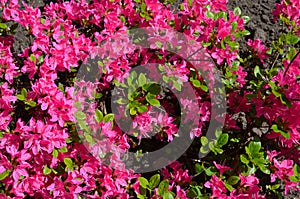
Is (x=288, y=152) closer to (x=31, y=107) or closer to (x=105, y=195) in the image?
(x=105, y=195)

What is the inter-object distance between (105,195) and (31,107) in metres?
0.53

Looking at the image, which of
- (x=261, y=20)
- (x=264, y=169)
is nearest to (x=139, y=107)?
(x=264, y=169)

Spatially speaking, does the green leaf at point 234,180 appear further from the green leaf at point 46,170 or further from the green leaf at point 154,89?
the green leaf at point 46,170

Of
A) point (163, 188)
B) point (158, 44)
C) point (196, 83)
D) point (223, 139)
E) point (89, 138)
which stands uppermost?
point (158, 44)

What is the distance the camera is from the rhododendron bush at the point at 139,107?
6.26ft

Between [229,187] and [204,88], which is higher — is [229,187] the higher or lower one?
the lower one

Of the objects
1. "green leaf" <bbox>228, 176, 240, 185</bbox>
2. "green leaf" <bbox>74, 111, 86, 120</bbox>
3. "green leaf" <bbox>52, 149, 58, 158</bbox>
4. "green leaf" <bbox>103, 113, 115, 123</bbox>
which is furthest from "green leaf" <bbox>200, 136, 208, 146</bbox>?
"green leaf" <bbox>52, 149, 58, 158</bbox>

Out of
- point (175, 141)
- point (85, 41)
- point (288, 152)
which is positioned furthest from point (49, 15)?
point (288, 152)

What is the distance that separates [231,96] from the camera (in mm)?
2264

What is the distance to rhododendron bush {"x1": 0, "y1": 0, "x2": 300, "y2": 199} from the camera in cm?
191

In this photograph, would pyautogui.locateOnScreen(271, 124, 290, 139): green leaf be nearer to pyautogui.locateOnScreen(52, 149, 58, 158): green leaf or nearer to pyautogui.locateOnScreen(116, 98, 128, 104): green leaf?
pyautogui.locateOnScreen(116, 98, 128, 104): green leaf

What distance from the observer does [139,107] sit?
6.46ft

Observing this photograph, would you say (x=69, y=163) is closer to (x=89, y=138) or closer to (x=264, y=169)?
(x=89, y=138)

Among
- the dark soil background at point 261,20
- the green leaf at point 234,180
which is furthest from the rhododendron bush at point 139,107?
the dark soil background at point 261,20
